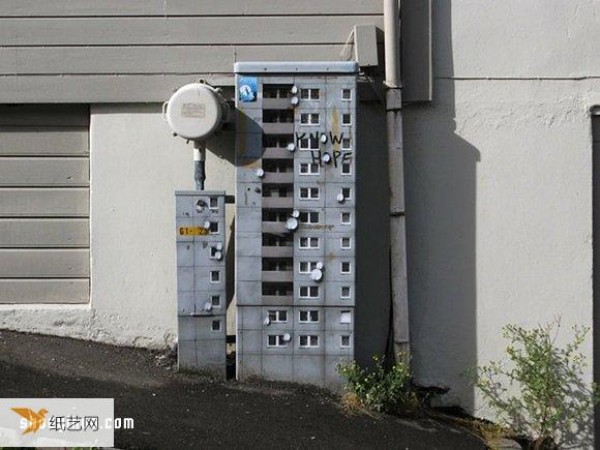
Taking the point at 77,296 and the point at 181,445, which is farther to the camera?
the point at 77,296

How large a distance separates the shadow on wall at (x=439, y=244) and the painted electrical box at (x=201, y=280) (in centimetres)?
142

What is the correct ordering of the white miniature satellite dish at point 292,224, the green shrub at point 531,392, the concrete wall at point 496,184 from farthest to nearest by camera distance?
1. the concrete wall at point 496,184
2. the green shrub at point 531,392
3. the white miniature satellite dish at point 292,224

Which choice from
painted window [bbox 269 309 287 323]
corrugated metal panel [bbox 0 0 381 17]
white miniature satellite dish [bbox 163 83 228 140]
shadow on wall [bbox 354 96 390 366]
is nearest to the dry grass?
shadow on wall [bbox 354 96 390 366]

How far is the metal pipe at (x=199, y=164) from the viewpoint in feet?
21.1

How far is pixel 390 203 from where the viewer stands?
659 centimetres

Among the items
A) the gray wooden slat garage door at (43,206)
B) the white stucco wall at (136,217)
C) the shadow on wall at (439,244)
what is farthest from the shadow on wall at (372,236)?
the gray wooden slat garage door at (43,206)

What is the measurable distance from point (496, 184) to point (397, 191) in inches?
30.0

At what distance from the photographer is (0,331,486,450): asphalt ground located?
550cm

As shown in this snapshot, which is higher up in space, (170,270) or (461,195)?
(461,195)

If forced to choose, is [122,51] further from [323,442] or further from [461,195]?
[323,442]

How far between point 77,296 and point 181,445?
2048 millimetres

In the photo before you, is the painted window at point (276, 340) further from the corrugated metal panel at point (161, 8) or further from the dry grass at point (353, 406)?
the corrugated metal panel at point (161, 8)

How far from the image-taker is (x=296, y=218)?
20.6 feet

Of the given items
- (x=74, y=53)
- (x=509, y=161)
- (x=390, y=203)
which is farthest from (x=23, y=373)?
(x=509, y=161)
